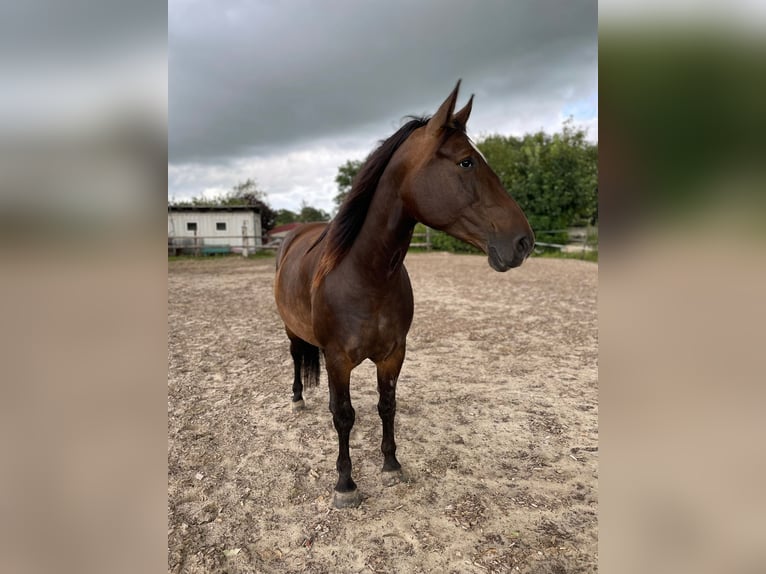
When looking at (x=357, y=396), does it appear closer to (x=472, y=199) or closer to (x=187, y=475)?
(x=187, y=475)

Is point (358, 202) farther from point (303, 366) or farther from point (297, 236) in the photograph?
point (303, 366)

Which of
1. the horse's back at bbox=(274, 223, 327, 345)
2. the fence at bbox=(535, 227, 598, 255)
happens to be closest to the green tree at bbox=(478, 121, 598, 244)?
the fence at bbox=(535, 227, 598, 255)

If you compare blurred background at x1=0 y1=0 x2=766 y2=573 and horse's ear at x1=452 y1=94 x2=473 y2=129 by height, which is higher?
horse's ear at x1=452 y1=94 x2=473 y2=129

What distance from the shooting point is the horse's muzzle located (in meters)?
1.79

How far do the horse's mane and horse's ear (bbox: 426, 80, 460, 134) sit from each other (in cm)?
27

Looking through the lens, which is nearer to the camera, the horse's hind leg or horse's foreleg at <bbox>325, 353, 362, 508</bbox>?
horse's foreleg at <bbox>325, 353, 362, 508</bbox>

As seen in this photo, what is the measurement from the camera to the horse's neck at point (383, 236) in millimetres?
2184

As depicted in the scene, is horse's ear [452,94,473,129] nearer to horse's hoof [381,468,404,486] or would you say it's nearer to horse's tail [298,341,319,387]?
horse's hoof [381,468,404,486]

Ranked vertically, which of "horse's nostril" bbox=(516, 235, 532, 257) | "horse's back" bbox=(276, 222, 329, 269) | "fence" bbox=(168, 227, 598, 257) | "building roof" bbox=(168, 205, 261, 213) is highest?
"building roof" bbox=(168, 205, 261, 213)
